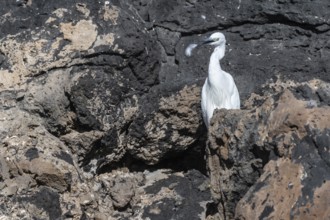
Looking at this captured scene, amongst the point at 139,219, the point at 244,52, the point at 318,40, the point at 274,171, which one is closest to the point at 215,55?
the point at 244,52

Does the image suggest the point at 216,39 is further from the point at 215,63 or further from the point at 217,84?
the point at 217,84

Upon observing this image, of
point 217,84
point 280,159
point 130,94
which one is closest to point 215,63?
point 217,84

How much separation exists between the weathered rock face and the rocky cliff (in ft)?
0.24

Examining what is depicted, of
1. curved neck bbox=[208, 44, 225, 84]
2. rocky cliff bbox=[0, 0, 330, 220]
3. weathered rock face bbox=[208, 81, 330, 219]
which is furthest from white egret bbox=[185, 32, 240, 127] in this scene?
weathered rock face bbox=[208, 81, 330, 219]

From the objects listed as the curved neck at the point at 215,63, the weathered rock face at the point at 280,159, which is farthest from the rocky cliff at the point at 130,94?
the curved neck at the point at 215,63

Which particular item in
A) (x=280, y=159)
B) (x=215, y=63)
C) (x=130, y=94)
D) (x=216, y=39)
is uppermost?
(x=280, y=159)

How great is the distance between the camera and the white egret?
560 centimetres

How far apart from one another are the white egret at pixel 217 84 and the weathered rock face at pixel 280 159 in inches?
52.5

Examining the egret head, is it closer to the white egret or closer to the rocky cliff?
the white egret

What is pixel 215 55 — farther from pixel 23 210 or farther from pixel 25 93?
pixel 23 210

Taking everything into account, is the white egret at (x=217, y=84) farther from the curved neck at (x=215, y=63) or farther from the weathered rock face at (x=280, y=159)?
the weathered rock face at (x=280, y=159)

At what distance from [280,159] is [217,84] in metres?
1.86

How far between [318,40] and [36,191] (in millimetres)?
1991

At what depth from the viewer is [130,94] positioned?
18.6 feet
